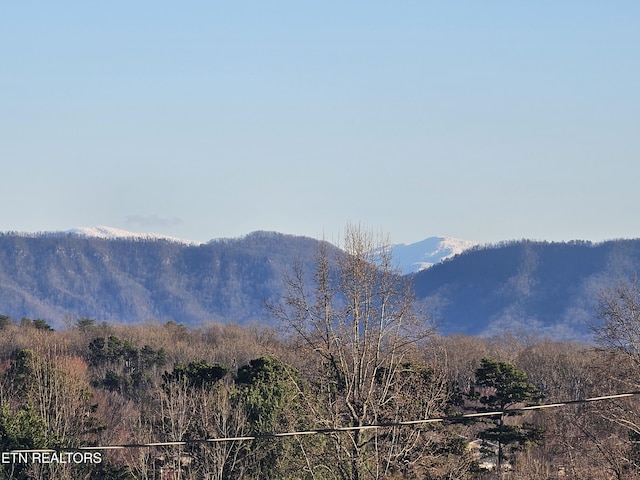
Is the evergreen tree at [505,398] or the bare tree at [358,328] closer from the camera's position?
the bare tree at [358,328]

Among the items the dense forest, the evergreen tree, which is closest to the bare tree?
the dense forest

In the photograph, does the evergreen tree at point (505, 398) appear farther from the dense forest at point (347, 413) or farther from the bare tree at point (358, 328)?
the bare tree at point (358, 328)

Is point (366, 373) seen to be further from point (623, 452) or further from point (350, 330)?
point (623, 452)

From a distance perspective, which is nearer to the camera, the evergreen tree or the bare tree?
the bare tree

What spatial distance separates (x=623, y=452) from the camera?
39.2 metres

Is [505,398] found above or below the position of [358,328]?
below

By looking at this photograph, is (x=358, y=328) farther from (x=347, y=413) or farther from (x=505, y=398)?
(x=505, y=398)

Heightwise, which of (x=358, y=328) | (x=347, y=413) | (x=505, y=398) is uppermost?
(x=358, y=328)

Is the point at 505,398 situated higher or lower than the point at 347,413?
lower

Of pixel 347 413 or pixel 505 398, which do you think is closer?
pixel 347 413

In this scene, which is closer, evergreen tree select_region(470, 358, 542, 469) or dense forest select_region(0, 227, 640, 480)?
dense forest select_region(0, 227, 640, 480)

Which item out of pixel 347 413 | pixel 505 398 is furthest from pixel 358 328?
pixel 505 398

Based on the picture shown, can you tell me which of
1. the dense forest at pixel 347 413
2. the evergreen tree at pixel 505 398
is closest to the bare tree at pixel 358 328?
the dense forest at pixel 347 413

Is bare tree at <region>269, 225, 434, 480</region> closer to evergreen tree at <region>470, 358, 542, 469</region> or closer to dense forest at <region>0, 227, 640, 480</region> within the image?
dense forest at <region>0, 227, 640, 480</region>
